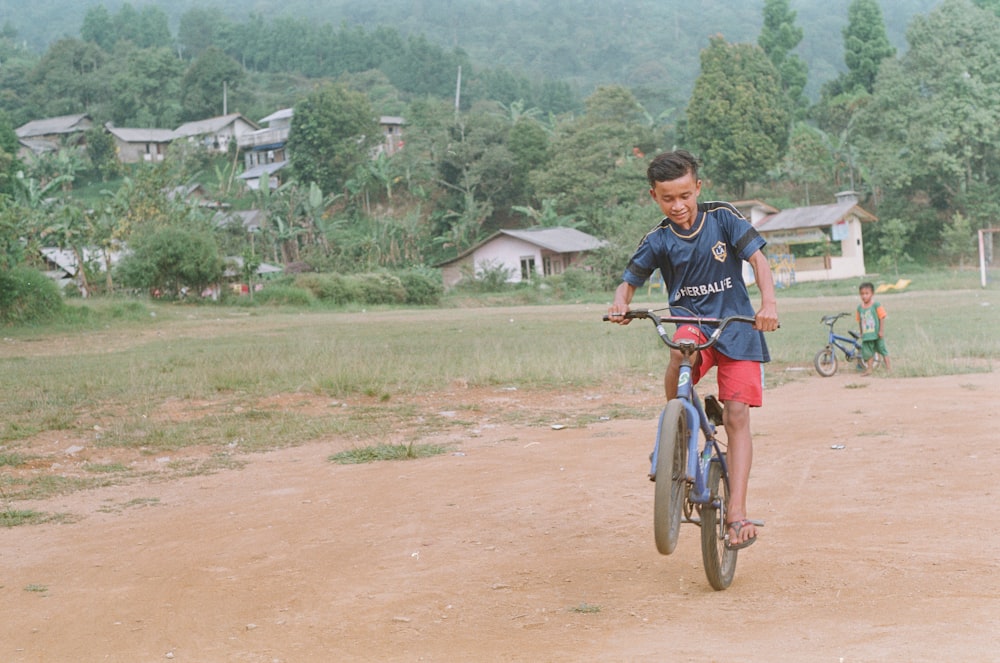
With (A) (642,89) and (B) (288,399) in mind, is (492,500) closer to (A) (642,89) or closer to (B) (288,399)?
(B) (288,399)

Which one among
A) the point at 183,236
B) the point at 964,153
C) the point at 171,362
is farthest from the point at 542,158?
the point at 171,362

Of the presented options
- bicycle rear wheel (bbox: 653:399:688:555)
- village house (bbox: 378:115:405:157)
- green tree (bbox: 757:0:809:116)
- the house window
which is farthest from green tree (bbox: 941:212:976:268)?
bicycle rear wheel (bbox: 653:399:688:555)

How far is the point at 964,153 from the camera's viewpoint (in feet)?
163

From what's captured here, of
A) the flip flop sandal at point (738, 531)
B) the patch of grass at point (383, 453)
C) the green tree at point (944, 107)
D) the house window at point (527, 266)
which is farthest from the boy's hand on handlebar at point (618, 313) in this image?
the house window at point (527, 266)

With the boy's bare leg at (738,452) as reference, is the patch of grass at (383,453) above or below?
below

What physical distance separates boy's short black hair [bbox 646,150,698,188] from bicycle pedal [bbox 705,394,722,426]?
0.98 meters

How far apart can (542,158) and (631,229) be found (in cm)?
1365

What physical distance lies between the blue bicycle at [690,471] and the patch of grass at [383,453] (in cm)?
459

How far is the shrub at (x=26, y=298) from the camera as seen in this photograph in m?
29.6

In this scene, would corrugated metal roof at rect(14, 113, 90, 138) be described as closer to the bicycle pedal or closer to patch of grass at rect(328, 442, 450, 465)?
patch of grass at rect(328, 442, 450, 465)

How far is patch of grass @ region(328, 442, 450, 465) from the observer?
9.25 m

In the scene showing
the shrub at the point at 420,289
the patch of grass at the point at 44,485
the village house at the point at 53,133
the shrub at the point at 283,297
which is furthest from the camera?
the village house at the point at 53,133

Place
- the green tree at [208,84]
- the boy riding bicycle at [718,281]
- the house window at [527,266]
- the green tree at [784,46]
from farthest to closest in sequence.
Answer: the green tree at [208,84], the green tree at [784,46], the house window at [527,266], the boy riding bicycle at [718,281]

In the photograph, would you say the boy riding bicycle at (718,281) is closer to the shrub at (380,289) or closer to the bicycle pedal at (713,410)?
the bicycle pedal at (713,410)
